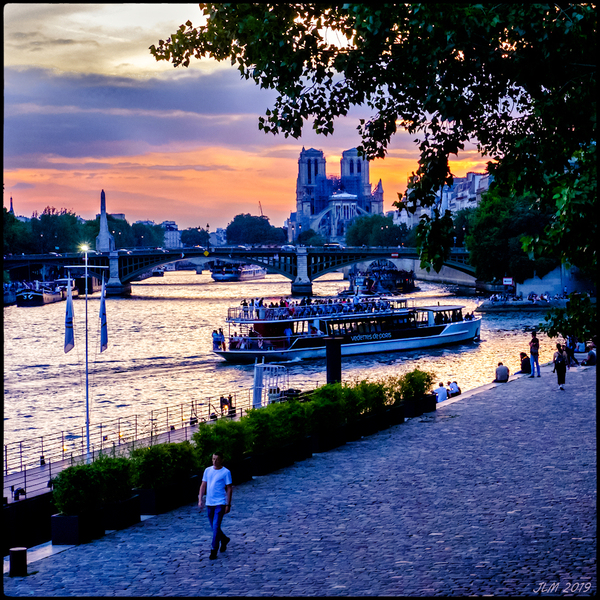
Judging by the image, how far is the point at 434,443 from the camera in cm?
1777

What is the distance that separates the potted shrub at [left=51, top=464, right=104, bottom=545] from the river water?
1754 centimetres

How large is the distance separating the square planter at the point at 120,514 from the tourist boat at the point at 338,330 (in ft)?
113

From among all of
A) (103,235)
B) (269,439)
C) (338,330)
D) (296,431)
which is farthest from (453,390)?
(103,235)

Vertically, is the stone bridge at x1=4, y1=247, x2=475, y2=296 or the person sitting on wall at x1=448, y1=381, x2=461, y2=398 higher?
the stone bridge at x1=4, y1=247, x2=475, y2=296

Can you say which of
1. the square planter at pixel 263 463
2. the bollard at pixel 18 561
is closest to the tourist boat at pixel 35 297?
the square planter at pixel 263 463

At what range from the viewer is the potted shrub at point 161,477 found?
42.5ft

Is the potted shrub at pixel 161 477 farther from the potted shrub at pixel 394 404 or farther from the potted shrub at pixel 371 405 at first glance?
the potted shrub at pixel 394 404

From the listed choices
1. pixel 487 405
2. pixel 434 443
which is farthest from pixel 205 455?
pixel 487 405

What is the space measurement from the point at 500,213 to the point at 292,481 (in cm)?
7264

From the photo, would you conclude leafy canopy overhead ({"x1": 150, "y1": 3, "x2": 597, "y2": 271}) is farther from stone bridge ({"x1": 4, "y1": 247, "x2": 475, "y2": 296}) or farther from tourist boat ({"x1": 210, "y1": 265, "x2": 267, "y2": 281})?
tourist boat ({"x1": 210, "y1": 265, "x2": 267, "y2": 281})

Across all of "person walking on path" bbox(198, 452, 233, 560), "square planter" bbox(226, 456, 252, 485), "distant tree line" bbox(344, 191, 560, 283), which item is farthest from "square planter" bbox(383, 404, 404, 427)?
"distant tree line" bbox(344, 191, 560, 283)

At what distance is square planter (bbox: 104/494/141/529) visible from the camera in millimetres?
12086

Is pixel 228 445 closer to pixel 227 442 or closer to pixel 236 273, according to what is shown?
pixel 227 442

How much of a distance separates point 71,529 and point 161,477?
1903mm
